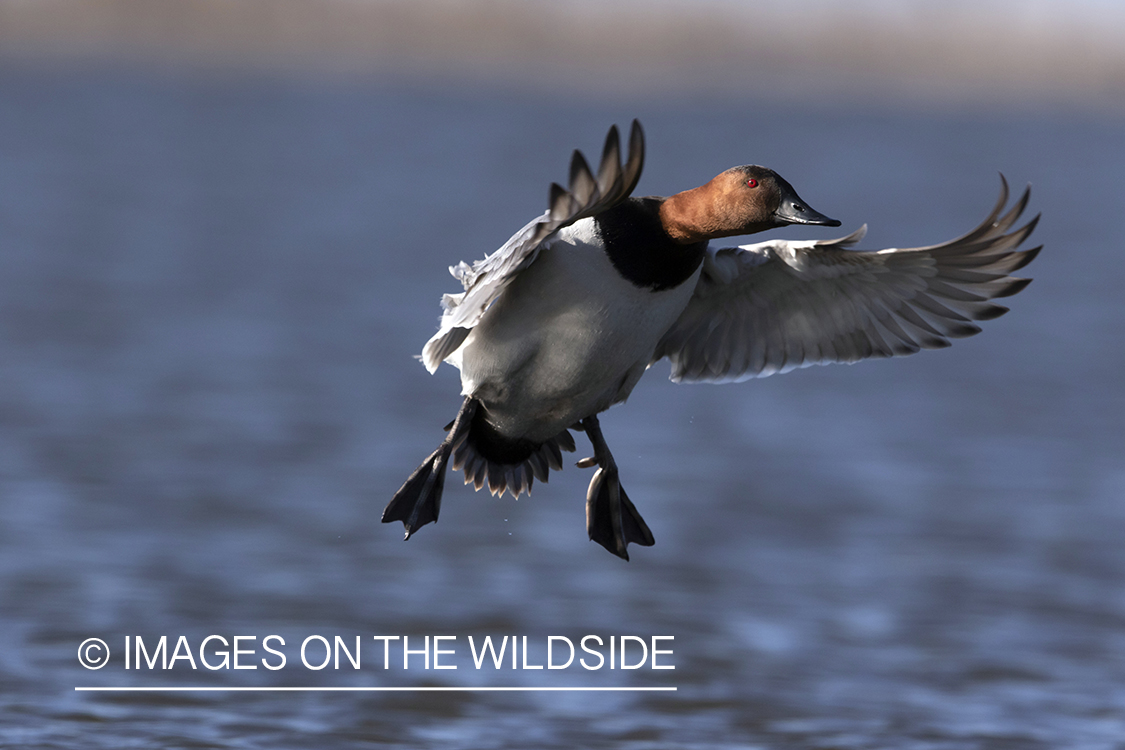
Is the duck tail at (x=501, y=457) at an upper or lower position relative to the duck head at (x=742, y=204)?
lower

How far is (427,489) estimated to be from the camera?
20.9 feet

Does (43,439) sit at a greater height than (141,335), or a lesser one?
lesser

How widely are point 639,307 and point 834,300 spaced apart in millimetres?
1356

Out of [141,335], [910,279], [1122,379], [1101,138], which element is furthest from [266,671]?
[1101,138]

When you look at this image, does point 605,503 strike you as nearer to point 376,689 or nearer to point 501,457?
point 501,457

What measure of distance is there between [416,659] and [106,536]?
2659 millimetres

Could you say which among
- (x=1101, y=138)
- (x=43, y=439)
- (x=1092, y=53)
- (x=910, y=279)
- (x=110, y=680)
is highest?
(x=1092, y=53)

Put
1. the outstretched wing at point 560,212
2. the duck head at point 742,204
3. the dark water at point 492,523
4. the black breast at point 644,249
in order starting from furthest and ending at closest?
1. the dark water at point 492,523
2. the black breast at point 644,249
3. the duck head at point 742,204
4. the outstretched wing at point 560,212

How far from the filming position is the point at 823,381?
15617mm

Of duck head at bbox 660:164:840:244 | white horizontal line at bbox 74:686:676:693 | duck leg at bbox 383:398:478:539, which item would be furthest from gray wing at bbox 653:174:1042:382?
white horizontal line at bbox 74:686:676:693

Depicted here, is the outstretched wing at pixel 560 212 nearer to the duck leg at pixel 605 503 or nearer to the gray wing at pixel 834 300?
the duck leg at pixel 605 503

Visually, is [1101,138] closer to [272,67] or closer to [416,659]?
[272,67]

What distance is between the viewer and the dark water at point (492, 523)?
747 centimetres

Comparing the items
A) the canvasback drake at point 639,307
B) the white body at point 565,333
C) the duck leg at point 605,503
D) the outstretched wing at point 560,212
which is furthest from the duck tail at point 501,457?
the outstretched wing at point 560,212
